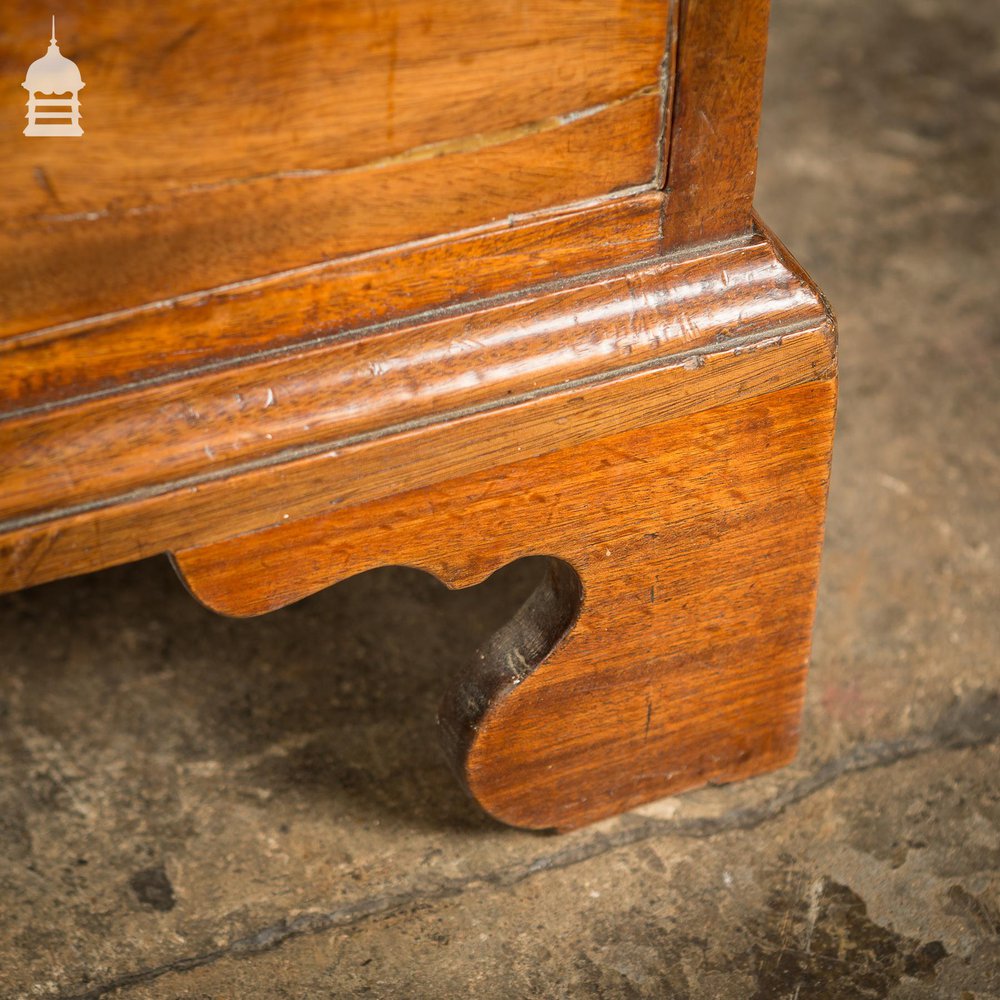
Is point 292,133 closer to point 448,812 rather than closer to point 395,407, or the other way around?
point 395,407

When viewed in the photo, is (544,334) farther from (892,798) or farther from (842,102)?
(842,102)

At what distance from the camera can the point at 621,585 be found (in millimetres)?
1107

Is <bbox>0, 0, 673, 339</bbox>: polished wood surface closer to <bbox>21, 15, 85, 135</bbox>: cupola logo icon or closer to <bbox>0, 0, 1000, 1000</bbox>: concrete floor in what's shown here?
<bbox>21, 15, 85, 135</bbox>: cupola logo icon

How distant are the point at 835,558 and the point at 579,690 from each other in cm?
55

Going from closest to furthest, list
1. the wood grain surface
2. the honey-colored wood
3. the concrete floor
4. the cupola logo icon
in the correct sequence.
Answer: the cupola logo icon, the wood grain surface, the honey-colored wood, the concrete floor

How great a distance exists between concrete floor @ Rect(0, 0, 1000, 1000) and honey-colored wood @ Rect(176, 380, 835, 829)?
84mm

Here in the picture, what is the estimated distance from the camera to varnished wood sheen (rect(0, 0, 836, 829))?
0.83 meters

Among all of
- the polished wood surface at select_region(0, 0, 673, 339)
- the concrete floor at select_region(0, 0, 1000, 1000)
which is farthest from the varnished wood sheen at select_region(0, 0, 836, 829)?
the concrete floor at select_region(0, 0, 1000, 1000)

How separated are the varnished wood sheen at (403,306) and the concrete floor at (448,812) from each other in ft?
0.87

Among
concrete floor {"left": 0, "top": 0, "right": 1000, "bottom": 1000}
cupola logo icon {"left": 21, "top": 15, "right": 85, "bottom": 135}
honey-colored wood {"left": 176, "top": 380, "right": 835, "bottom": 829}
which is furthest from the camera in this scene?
concrete floor {"left": 0, "top": 0, "right": 1000, "bottom": 1000}

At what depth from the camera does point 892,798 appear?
1.31m

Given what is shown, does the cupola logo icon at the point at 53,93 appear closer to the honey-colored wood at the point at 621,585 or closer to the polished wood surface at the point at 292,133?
the polished wood surface at the point at 292,133

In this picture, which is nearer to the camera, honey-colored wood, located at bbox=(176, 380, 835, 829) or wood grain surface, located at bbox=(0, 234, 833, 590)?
wood grain surface, located at bbox=(0, 234, 833, 590)

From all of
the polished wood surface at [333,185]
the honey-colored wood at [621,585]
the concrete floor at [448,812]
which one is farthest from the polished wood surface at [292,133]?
the concrete floor at [448,812]
